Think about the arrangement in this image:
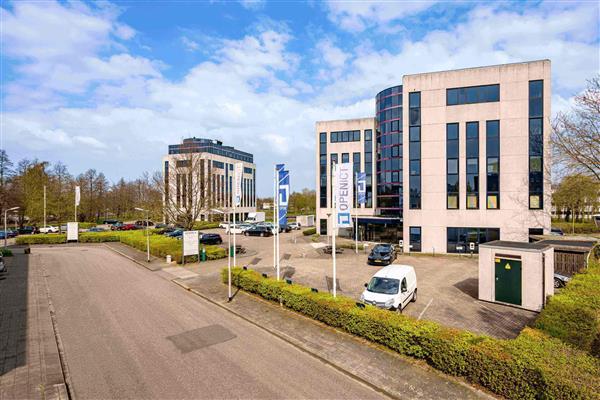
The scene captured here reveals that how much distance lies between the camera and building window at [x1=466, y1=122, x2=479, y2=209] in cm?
2786

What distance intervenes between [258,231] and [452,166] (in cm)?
2658

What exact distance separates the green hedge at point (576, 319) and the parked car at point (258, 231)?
118 feet

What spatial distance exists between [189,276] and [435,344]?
16.5 m

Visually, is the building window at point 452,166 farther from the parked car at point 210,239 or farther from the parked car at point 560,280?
the parked car at point 210,239

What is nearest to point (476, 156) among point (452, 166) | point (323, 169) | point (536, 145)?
point (452, 166)

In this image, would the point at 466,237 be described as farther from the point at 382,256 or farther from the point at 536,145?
the point at 536,145

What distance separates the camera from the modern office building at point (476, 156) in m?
26.4

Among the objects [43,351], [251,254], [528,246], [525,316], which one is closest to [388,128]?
[251,254]

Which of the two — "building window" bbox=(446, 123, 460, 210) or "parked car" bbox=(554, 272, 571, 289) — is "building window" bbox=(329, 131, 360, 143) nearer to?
"building window" bbox=(446, 123, 460, 210)

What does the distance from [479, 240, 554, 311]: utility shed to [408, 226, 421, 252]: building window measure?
1379cm

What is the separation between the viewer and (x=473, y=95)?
91.4 ft

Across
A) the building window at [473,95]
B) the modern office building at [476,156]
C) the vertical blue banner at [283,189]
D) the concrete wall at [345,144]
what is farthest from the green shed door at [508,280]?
the concrete wall at [345,144]

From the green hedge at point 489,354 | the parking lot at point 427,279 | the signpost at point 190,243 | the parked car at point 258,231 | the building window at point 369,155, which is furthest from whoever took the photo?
the parked car at point 258,231

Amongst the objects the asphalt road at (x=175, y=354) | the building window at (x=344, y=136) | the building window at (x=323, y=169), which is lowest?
the asphalt road at (x=175, y=354)
